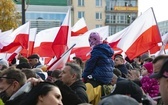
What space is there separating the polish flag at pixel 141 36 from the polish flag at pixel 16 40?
370 centimetres

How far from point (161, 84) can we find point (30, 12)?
80.3 metres

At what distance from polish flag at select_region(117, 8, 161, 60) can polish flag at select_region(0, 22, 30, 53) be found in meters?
3.70

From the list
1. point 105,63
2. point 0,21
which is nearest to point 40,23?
point 0,21

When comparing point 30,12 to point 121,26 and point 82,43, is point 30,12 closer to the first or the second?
point 121,26

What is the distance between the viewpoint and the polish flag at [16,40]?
13477 millimetres

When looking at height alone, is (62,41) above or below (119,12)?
above

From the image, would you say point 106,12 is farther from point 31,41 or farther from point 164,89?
point 164,89

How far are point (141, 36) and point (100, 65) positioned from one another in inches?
137

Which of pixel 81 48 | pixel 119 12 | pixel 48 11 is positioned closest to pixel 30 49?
pixel 81 48

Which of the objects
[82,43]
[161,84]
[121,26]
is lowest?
[121,26]

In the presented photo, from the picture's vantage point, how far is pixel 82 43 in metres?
13.5

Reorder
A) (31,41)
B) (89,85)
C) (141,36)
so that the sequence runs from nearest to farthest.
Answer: (89,85)
(141,36)
(31,41)

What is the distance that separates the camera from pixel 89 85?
6805mm

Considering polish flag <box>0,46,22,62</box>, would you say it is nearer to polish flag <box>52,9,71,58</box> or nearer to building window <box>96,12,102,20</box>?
polish flag <box>52,9,71,58</box>
